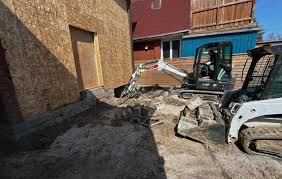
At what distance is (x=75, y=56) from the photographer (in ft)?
21.3

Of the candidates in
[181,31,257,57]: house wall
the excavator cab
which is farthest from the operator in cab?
[181,31,257,57]: house wall

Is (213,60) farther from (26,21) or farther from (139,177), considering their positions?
(26,21)

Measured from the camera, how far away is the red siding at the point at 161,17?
13234 mm

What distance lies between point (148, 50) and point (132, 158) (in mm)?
12120

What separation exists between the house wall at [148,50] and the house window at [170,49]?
43 cm

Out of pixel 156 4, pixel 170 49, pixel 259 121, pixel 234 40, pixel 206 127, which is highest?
pixel 156 4

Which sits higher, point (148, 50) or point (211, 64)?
point (148, 50)

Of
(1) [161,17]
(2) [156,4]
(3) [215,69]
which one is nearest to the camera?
(3) [215,69]

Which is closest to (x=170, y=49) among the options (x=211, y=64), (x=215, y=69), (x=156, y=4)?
(x=156, y=4)

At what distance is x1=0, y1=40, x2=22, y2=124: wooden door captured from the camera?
4.11 meters

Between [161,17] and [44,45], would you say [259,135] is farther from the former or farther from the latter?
[161,17]

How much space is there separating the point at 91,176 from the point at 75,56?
4.74 m

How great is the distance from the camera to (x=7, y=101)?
4.28 meters

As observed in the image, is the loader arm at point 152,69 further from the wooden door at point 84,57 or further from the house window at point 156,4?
the house window at point 156,4
